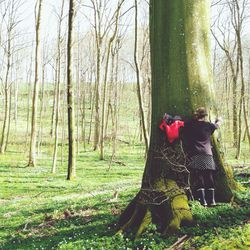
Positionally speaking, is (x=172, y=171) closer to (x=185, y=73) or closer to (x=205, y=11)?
(x=185, y=73)

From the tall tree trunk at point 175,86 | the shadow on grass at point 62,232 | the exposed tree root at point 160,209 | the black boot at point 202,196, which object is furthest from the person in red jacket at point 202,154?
the shadow on grass at point 62,232

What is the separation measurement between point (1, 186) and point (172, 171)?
12.8m

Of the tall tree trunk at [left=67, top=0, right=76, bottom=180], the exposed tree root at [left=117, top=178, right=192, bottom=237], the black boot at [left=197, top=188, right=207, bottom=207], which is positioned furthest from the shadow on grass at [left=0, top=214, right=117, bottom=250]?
the tall tree trunk at [left=67, top=0, right=76, bottom=180]

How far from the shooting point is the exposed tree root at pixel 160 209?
552 centimetres

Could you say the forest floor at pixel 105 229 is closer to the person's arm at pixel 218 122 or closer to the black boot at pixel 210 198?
the black boot at pixel 210 198

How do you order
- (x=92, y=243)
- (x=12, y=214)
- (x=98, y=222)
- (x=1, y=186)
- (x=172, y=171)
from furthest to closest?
(x=1, y=186), (x=12, y=214), (x=98, y=222), (x=172, y=171), (x=92, y=243)

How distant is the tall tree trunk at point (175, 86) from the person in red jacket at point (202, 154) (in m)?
0.17

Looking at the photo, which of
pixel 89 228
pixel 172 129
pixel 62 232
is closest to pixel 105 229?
pixel 89 228

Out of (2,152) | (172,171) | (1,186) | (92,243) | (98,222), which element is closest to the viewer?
(92,243)

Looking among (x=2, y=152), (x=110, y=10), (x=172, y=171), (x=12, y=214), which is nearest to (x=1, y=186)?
(x=12, y=214)

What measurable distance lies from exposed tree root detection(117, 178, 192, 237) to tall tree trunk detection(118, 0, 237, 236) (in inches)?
0.7

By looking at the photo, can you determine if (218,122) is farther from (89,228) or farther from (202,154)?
(89,228)

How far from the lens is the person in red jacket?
5.93 metres

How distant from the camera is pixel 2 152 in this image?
34.6 meters
